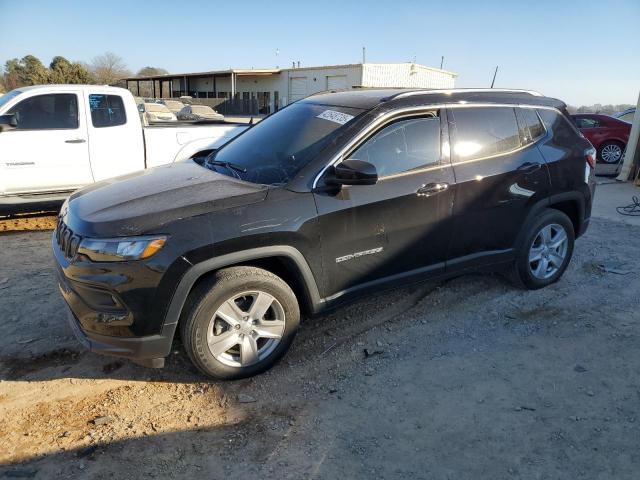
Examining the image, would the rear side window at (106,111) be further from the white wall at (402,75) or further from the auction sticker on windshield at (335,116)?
the white wall at (402,75)

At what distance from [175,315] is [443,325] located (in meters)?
2.19

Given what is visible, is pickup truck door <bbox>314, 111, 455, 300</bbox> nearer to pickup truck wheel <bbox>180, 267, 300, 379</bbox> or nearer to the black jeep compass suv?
the black jeep compass suv

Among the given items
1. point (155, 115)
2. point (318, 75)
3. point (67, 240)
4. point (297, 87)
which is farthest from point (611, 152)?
point (297, 87)

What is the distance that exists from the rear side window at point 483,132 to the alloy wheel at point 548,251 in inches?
36.2

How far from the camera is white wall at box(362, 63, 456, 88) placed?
37.2m

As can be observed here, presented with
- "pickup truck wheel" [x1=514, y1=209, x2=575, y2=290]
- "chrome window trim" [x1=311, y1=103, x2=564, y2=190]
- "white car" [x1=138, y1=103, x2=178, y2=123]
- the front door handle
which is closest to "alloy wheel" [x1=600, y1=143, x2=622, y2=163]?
"pickup truck wheel" [x1=514, y1=209, x2=575, y2=290]

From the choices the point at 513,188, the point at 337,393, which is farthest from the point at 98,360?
the point at 513,188

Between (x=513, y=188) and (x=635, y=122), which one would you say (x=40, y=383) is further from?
(x=635, y=122)

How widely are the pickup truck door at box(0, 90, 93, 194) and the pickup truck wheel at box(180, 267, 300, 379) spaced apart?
4.62 metres

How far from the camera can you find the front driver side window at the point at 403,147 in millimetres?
3508

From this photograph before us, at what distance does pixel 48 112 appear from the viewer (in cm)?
650

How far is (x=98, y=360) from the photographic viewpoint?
348cm

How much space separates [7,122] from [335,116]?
15.8ft

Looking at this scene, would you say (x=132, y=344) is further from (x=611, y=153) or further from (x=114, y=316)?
(x=611, y=153)
